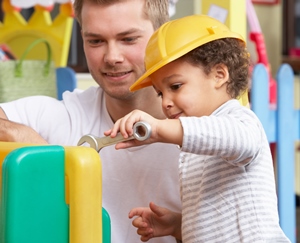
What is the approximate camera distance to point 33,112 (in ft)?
5.31

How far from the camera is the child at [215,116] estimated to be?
3.82ft

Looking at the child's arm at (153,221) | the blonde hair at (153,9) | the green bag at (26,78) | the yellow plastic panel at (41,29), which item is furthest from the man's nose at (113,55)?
the yellow plastic panel at (41,29)

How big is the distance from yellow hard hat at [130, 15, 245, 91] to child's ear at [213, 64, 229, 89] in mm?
54

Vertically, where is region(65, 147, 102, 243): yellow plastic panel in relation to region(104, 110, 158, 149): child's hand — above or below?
below

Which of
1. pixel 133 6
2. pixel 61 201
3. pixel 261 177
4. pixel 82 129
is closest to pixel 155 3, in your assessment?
pixel 133 6

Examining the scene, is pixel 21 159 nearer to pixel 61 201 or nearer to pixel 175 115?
pixel 61 201

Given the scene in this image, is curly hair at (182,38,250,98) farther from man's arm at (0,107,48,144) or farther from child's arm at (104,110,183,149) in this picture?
man's arm at (0,107,48,144)

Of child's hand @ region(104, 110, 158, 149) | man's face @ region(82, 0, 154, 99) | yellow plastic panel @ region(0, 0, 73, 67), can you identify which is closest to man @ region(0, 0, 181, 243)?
man's face @ region(82, 0, 154, 99)

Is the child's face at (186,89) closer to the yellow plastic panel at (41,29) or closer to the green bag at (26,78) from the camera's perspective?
the green bag at (26,78)

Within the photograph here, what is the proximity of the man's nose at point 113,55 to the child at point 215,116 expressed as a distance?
226 mm

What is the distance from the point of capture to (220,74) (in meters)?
1.22

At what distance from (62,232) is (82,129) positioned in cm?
66

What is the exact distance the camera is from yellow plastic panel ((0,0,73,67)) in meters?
3.02

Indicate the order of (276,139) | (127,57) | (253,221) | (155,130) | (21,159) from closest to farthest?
(21,159)
(155,130)
(253,221)
(127,57)
(276,139)
